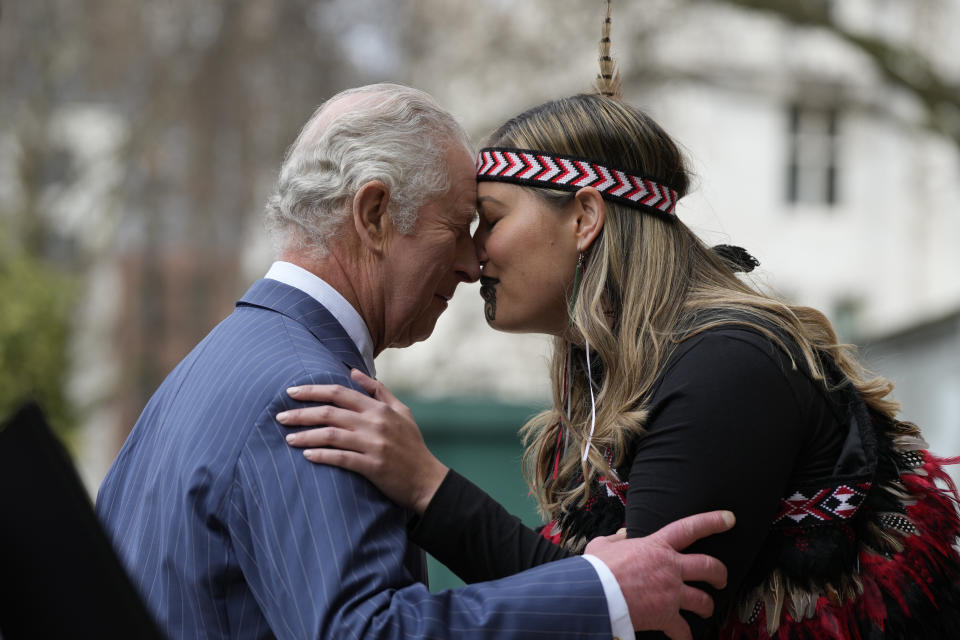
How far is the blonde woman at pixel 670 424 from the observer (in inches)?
95.4

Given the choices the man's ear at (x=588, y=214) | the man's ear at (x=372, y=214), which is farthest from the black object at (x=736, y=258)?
the man's ear at (x=372, y=214)

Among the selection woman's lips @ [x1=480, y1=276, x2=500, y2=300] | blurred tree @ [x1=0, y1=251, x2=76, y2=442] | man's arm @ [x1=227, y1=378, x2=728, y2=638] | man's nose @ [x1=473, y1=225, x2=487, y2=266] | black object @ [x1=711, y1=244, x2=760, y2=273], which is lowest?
blurred tree @ [x1=0, y1=251, x2=76, y2=442]

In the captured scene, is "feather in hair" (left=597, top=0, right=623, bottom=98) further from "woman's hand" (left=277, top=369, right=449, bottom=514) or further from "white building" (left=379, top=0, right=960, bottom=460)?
"white building" (left=379, top=0, right=960, bottom=460)

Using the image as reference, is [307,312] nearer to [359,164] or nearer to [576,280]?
[359,164]

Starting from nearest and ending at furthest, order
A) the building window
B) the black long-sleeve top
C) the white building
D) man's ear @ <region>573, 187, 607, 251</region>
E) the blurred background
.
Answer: the black long-sleeve top
man's ear @ <region>573, 187, 607, 251</region>
the blurred background
the white building
the building window

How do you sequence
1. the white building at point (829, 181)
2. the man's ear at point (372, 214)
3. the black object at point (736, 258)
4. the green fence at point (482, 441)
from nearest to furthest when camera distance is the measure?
the man's ear at point (372, 214) < the black object at point (736, 258) < the green fence at point (482, 441) < the white building at point (829, 181)

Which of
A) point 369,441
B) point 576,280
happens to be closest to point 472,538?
point 369,441

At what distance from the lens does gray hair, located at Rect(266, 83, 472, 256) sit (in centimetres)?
277

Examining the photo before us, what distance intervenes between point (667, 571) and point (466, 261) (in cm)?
109

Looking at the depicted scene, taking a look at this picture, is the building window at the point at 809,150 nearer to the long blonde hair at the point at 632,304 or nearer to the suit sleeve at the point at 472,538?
the long blonde hair at the point at 632,304

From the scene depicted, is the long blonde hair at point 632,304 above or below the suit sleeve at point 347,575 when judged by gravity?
above

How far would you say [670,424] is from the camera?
2475mm

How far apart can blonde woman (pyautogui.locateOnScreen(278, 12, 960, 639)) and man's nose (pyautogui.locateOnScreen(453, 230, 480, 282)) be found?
4 cm

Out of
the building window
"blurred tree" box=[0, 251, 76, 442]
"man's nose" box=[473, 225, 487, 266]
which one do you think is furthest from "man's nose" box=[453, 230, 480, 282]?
the building window
